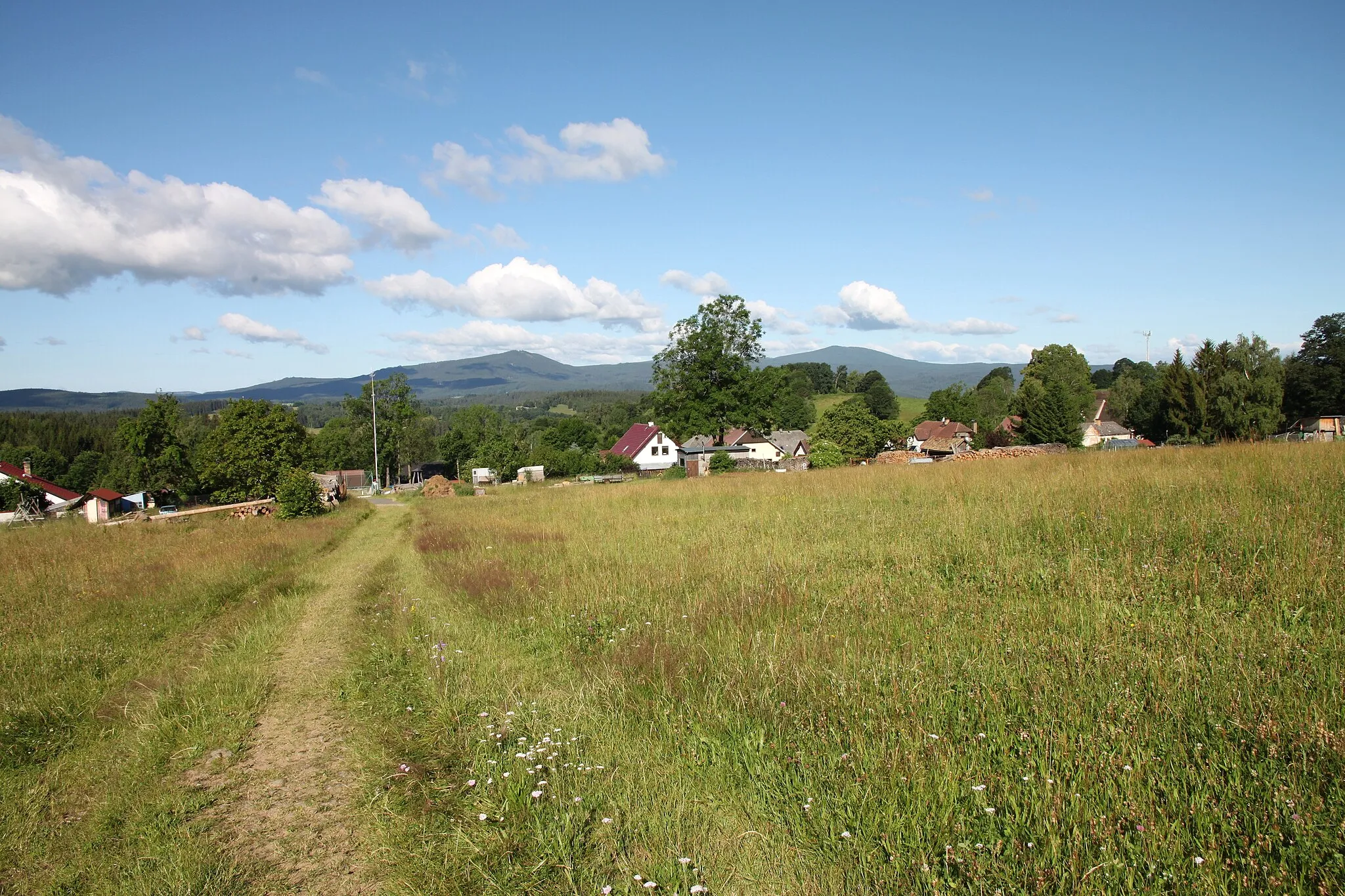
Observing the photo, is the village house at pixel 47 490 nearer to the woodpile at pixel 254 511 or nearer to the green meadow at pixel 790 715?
the woodpile at pixel 254 511

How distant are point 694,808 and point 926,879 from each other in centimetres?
128

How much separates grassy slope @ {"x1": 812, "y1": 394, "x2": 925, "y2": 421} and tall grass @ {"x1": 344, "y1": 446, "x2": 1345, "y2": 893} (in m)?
111

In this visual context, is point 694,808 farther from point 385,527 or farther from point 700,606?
point 385,527

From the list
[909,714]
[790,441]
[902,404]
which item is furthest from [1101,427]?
[909,714]

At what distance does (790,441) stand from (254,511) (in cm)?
6723

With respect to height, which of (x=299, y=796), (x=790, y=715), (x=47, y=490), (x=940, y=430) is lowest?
(x=47, y=490)

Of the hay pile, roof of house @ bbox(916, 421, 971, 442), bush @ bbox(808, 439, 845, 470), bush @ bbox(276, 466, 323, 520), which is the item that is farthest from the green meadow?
roof of house @ bbox(916, 421, 971, 442)

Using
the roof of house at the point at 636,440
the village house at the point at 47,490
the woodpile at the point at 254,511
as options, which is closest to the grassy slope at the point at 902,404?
the roof of house at the point at 636,440

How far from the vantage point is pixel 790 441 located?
87062 millimetres

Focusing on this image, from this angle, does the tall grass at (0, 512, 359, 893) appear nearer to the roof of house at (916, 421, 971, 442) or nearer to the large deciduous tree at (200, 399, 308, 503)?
the large deciduous tree at (200, 399, 308, 503)

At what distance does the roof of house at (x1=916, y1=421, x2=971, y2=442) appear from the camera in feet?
270

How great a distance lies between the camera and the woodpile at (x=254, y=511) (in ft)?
94.2

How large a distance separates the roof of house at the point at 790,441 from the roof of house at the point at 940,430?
16079 mm

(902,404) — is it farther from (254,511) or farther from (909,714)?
(909,714)
